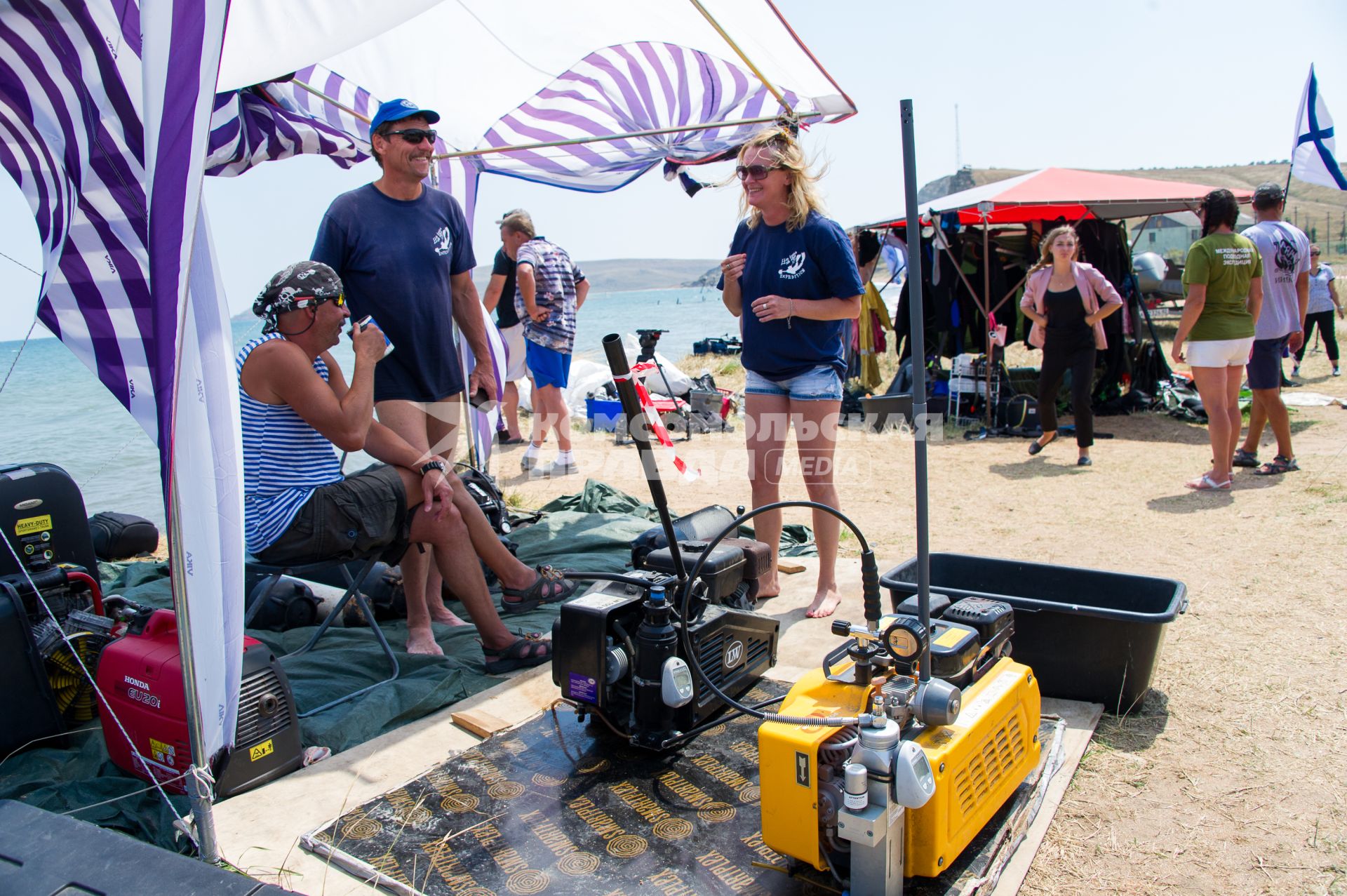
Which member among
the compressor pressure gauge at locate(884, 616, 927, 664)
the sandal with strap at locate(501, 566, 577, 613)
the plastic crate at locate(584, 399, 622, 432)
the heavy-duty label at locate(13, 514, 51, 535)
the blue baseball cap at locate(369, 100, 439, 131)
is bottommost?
the sandal with strap at locate(501, 566, 577, 613)

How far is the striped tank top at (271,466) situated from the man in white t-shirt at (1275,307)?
19.2 feet

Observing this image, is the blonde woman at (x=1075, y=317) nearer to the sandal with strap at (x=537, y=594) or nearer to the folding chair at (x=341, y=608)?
the sandal with strap at (x=537, y=594)

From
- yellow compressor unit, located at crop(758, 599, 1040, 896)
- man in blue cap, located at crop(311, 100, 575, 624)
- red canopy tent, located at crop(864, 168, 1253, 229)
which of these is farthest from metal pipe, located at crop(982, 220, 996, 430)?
yellow compressor unit, located at crop(758, 599, 1040, 896)

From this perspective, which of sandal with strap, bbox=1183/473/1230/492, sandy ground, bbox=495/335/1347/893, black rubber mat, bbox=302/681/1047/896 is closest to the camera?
black rubber mat, bbox=302/681/1047/896

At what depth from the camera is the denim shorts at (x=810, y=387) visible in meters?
3.61

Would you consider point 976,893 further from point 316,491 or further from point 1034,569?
point 316,491

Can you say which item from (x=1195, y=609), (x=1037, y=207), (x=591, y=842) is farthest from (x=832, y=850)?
(x=1037, y=207)

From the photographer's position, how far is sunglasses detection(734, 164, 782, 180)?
3.51 metres

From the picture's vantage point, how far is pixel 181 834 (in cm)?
228

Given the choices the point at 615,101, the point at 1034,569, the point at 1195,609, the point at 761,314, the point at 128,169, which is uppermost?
the point at 615,101

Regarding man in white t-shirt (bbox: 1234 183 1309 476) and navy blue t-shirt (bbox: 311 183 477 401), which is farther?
man in white t-shirt (bbox: 1234 183 1309 476)

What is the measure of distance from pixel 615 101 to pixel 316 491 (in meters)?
3.24

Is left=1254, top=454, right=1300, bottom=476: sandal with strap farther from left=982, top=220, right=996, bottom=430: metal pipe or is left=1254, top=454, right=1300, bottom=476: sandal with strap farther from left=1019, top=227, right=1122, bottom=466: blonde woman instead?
left=982, top=220, right=996, bottom=430: metal pipe

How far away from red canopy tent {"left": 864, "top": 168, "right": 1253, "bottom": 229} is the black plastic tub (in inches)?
240
